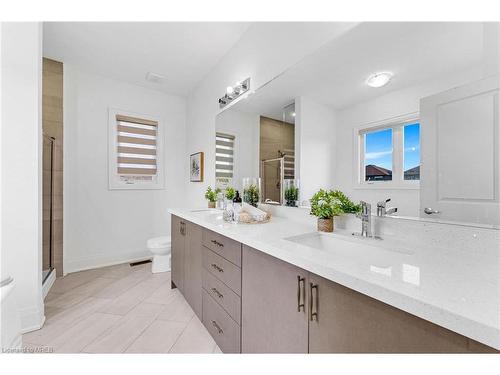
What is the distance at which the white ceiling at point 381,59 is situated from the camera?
0.92 metres

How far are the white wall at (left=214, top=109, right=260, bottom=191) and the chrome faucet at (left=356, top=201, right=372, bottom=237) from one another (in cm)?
109

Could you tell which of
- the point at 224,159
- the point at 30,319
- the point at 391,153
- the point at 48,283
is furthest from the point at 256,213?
the point at 48,283

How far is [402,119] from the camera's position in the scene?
1.08m

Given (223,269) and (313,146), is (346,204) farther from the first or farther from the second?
(223,269)

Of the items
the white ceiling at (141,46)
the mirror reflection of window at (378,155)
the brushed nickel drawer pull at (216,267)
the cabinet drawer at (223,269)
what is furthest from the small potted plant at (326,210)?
the white ceiling at (141,46)

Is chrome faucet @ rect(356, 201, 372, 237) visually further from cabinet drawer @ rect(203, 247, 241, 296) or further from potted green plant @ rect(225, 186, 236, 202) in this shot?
potted green plant @ rect(225, 186, 236, 202)

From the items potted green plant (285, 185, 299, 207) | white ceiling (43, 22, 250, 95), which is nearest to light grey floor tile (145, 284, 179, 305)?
potted green plant (285, 185, 299, 207)

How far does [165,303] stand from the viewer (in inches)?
81.8

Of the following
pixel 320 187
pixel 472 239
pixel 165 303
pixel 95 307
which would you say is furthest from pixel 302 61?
pixel 95 307

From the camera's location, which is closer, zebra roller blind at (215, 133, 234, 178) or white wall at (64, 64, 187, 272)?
zebra roller blind at (215, 133, 234, 178)

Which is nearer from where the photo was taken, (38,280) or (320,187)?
(320,187)

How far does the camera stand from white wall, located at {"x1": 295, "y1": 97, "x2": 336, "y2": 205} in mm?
1408

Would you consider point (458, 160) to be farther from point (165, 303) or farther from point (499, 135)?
point (165, 303)

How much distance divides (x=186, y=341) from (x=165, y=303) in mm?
624
